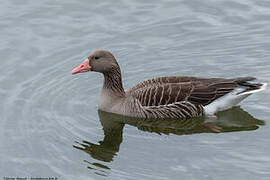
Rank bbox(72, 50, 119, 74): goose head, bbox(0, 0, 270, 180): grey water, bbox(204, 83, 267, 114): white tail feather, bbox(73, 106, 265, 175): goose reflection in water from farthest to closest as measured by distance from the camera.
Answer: bbox(72, 50, 119, 74): goose head
bbox(204, 83, 267, 114): white tail feather
bbox(73, 106, 265, 175): goose reflection in water
bbox(0, 0, 270, 180): grey water

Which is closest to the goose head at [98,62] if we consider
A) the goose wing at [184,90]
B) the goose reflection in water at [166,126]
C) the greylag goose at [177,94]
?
the greylag goose at [177,94]

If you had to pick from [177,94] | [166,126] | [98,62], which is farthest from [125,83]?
[166,126]

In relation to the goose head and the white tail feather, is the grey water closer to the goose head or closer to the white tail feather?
the white tail feather

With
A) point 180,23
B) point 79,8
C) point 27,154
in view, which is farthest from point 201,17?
point 27,154

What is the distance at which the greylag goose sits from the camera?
51.7 ft

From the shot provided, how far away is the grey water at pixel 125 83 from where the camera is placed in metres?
13.6

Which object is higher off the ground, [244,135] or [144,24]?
[144,24]

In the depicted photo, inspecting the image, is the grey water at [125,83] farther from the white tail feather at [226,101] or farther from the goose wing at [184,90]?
the goose wing at [184,90]

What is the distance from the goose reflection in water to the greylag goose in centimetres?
20

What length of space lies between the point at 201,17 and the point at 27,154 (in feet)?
27.8

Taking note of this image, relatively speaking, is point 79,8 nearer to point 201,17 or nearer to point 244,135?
point 201,17

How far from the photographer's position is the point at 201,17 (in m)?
20.1

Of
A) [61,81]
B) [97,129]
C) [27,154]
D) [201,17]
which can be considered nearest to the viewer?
[27,154]

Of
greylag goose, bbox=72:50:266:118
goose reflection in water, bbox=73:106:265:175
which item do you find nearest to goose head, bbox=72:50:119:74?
greylag goose, bbox=72:50:266:118
